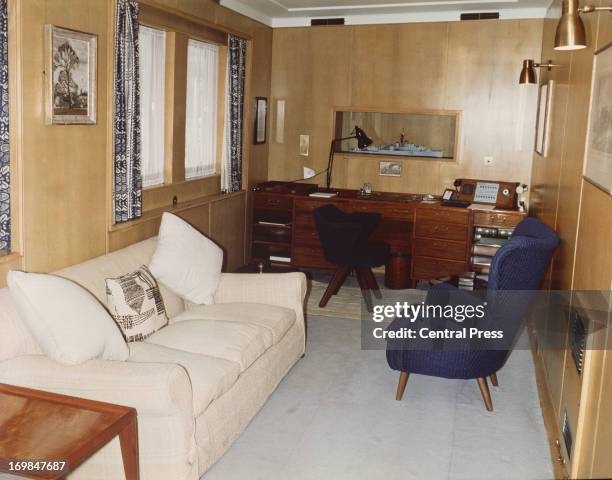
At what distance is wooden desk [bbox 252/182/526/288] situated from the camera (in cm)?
588

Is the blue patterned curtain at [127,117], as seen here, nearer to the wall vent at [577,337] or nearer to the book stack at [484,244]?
the wall vent at [577,337]

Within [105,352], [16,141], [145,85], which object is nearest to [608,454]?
[105,352]

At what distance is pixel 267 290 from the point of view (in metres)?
4.11

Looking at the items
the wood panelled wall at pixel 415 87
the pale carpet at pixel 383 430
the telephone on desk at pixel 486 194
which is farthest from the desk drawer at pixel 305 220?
the pale carpet at pixel 383 430

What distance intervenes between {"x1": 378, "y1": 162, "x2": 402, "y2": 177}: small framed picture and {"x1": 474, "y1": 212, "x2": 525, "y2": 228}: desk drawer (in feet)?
3.31

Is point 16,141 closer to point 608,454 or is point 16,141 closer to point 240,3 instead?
point 608,454

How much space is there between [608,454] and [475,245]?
393cm

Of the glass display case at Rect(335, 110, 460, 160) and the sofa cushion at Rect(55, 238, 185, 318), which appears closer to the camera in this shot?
the sofa cushion at Rect(55, 238, 185, 318)

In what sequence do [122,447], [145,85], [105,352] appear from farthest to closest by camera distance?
[145,85] → [105,352] → [122,447]

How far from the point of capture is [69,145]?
3.57m

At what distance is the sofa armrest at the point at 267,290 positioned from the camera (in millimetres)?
4094

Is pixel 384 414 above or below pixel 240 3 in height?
below

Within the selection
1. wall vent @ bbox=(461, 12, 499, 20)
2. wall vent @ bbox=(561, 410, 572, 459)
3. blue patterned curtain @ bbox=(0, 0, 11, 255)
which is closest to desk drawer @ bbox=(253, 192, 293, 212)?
wall vent @ bbox=(461, 12, 499, 20)

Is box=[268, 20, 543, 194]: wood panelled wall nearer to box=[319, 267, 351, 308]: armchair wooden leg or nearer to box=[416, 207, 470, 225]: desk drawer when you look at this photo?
box=[416, 207, 470, 225]: desk drawer
